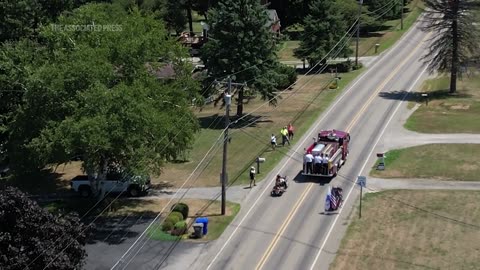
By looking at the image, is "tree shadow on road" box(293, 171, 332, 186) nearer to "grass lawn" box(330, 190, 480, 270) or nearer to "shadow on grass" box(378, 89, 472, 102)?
"grass lawn" box(330, 190, 480, 270)

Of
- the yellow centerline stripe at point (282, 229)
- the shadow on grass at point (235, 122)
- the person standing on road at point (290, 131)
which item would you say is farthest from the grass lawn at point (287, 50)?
the yellow centerline stripe at point (282, 229)

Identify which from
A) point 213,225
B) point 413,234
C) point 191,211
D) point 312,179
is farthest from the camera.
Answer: point 312,179

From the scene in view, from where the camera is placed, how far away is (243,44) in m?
64.1

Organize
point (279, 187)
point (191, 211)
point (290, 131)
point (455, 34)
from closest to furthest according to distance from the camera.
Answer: point (191, 211) < point (279, 187) < point (290, 131) < point (455, 34)

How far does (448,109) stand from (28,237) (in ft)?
159

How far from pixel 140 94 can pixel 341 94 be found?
33810 mm

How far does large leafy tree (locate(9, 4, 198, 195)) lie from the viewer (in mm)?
41469

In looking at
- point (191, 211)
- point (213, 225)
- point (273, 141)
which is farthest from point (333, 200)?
point (273, 141)

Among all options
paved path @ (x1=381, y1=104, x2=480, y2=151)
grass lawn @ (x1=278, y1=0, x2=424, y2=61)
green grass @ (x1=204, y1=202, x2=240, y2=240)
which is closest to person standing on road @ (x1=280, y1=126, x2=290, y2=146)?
paved path @ (x1=381, y1=104, x2=480, y2=151)

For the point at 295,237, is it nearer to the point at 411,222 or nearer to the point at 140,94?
the point at 411,222

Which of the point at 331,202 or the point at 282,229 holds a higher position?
the point at 331,202

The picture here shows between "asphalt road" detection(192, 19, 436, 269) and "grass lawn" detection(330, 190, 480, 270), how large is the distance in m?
1.23

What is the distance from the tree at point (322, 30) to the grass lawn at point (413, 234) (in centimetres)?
3913

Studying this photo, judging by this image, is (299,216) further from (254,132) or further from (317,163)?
(254,132)
